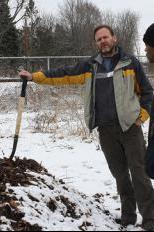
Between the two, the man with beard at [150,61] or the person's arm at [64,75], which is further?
the person's arm at [64,75]

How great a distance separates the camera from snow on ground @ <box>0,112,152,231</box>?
6760mm

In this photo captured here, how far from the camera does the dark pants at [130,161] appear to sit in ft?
16.8

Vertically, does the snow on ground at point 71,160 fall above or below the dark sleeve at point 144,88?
below

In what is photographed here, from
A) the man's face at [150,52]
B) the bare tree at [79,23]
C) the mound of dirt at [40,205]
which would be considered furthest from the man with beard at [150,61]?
the bare tree at [79,23]

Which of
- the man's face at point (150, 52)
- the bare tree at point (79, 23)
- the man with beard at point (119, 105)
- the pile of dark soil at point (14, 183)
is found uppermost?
the bare tree at point (79, 23)

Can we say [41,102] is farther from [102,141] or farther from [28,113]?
[102,141]

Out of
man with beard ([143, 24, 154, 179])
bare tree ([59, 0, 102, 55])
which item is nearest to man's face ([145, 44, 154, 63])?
man with beard ([143, 24, 154, 179])

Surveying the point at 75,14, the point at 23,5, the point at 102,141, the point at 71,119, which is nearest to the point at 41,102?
the point at 71,119

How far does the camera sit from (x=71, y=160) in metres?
8.84

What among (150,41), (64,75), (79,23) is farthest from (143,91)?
(79,23)

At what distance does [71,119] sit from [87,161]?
3.67 metres

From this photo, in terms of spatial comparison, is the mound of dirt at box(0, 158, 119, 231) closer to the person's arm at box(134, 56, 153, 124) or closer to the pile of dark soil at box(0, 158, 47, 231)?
the pile of dark soil at box(0, 158, 47, 231)

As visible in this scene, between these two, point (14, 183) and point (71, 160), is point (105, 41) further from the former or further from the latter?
point (71, 160)

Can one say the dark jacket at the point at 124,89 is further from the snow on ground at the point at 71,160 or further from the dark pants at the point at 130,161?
the snow on ground at the point at 71,160
